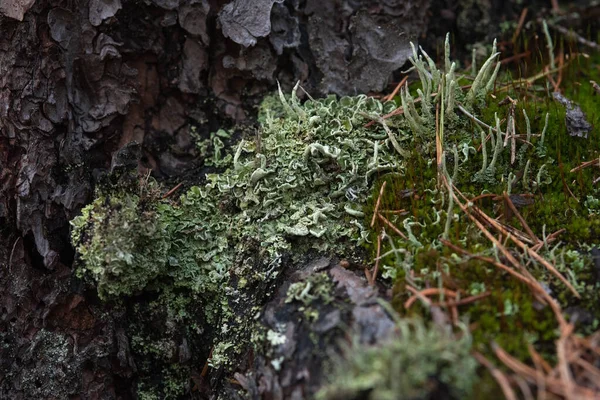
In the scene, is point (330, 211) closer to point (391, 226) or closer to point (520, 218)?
point (391, 226)

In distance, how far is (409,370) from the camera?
1728 mm

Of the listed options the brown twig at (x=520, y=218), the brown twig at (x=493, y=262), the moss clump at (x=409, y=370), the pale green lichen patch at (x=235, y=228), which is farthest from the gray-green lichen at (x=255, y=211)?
the moss clump at (x=409, y=370)

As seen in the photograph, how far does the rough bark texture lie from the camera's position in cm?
270

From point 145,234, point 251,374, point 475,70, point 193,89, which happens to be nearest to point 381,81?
point 475,70

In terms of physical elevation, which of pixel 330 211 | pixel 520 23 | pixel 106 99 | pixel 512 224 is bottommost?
pixel 512 224

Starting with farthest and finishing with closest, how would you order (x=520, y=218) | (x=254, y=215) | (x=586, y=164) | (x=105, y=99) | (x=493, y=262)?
(x=105, y=99) < (x=254, y=215) < (x=586, y=164) < (x=520, y=218) < (x=493, y=262)

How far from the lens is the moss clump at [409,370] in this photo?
5.62 ft

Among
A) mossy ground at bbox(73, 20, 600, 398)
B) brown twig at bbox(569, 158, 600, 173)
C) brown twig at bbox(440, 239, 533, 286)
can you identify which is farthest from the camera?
brown twig at bbox(569, 158, 600, 173)

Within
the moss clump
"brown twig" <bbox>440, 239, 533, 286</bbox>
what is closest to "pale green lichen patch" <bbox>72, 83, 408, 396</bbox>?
"brown twig" <bbox>440, 239, 533, 286</bbox>

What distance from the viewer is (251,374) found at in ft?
7.69

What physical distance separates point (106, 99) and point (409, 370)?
2156 millimetres

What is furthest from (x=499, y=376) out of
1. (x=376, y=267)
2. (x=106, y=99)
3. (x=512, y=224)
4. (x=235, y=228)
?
(x=106, y=99)

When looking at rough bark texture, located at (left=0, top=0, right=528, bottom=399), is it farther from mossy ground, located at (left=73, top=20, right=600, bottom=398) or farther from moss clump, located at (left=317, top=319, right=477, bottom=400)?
moss clump, located at (left=317, top=319, right=477, bottom=400)

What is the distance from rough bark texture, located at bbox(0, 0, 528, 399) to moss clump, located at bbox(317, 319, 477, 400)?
54 centimetres
